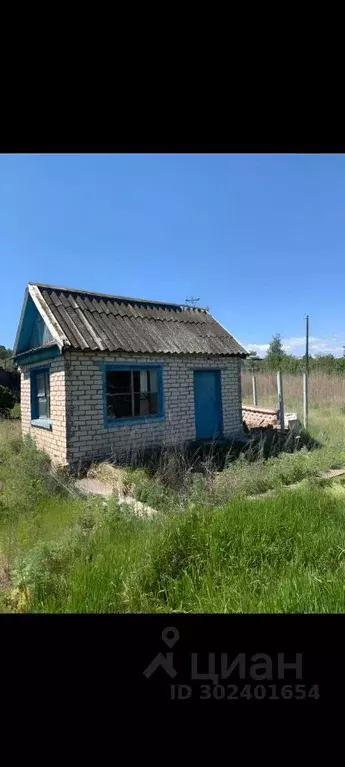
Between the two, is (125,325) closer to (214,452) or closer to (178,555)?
(214,452)

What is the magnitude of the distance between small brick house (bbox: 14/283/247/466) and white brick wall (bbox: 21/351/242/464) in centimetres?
2

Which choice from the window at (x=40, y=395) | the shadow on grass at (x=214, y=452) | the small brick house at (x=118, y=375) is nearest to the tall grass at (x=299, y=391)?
the shadow on grass at (x=214, y=452)

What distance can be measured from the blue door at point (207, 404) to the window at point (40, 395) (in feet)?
11.8

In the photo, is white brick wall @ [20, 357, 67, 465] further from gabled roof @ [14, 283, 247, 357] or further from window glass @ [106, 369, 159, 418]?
window glass @ [106, 369, 159, 418]

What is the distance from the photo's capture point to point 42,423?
832 centimetres

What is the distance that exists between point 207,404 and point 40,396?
4.19 m

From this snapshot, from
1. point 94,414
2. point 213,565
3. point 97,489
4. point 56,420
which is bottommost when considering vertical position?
point 97,489

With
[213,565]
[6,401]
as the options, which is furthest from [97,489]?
[6,401]

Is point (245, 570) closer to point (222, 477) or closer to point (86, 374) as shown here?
point (222, 477)

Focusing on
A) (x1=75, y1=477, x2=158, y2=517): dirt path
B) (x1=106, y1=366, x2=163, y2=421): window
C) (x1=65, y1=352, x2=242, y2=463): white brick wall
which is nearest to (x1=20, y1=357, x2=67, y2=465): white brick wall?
(x1=65, y1=352, x2=242, y2=463): white brick wall

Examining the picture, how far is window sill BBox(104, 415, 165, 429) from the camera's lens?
7613 millimetres
